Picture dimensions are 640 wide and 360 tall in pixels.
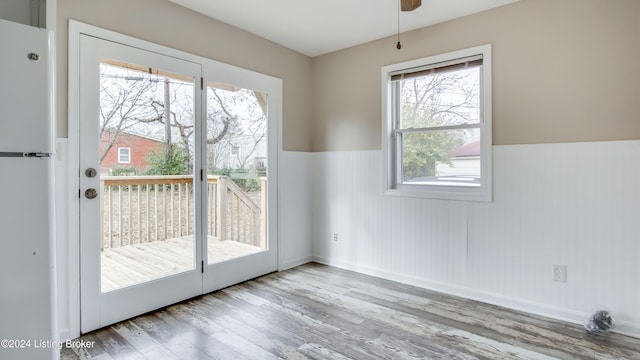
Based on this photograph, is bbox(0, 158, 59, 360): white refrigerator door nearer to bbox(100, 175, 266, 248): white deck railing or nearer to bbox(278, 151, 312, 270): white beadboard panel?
bbox(100, 175, 266, 248): white deck railing

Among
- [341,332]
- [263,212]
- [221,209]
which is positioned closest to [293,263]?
[263,212]

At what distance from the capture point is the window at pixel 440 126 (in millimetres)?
2926

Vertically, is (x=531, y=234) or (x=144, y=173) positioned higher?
(x=144, y=173)

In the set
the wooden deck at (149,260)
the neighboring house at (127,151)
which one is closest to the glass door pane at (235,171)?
the wooden deck at (149,260)

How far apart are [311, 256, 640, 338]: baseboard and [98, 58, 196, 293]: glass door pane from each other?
1851 mm

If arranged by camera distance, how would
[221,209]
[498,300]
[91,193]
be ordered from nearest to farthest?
[91,193], [498,300], [221,209]

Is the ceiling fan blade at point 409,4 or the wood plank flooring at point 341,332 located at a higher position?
the ceiling fan blade at point 409,4

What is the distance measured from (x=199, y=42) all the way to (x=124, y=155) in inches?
45.1

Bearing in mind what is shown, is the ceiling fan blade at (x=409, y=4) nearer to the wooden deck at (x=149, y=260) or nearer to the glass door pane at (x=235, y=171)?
the glass door pane at (x=235, y=171)

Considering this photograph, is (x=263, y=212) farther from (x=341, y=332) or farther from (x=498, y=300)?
(x=498, y=300)

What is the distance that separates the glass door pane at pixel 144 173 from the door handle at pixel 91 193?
6cm

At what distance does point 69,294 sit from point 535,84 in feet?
11.9

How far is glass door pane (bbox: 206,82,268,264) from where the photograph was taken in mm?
3041

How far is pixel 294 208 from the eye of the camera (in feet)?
12.7
